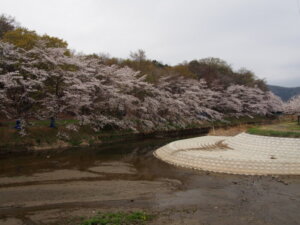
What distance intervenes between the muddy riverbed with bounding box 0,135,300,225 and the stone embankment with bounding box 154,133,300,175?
750 millimetres

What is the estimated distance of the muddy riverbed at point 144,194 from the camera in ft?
25.1

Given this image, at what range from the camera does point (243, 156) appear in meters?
14.0

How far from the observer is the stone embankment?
41.1 feet

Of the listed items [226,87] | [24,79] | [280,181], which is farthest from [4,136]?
[226,87]

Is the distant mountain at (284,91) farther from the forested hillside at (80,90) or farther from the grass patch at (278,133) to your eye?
the grass patch at (278,133)

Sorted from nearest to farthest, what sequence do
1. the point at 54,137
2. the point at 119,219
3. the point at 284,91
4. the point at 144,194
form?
the point at 119,219, the point at 144,194, the point at 54,137, the point at 284,91

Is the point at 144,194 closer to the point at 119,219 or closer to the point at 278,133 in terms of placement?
the point at 119,219

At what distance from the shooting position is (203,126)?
131 ft

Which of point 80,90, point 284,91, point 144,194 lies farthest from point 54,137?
point 284,91

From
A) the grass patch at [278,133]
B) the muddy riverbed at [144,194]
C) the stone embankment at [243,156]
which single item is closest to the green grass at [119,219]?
the muddy riverbed at [144,194]

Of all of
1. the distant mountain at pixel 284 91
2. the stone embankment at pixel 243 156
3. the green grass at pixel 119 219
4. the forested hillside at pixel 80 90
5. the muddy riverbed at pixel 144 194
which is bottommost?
the muddy riverbed at pixel 144 194

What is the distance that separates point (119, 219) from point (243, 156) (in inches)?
370

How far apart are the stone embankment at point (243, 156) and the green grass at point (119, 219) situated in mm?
6919

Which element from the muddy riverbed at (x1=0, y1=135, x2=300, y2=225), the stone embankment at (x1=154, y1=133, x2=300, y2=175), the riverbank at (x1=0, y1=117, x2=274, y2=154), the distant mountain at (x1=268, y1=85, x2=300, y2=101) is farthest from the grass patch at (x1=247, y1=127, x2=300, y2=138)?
the distant mountain at (x1=268, y1=85, x2=300, y2=101)
